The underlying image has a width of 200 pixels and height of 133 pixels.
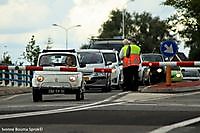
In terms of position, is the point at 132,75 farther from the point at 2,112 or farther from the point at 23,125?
the point at 23,125

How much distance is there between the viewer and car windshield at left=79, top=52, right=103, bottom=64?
2703cm

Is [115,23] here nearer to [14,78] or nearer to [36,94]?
[14,78]

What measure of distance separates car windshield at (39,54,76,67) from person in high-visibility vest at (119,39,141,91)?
2.23 m

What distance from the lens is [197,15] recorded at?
139 ft

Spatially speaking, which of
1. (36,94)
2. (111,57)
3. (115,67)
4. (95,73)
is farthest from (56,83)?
(111,57)

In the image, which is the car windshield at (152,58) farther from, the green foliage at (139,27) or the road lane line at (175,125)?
the green foliage at (139,27)

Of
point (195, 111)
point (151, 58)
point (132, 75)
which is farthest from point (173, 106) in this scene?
→ point (151, 58)

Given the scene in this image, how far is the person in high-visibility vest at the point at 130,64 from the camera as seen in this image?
21594 millimetres

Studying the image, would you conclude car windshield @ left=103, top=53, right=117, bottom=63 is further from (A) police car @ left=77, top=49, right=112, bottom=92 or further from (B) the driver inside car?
(B) the driver inside car

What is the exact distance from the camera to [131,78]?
21641 mm

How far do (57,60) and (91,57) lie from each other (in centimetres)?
752

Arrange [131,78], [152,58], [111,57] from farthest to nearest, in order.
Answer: [152,58], [111,57], [131,78]

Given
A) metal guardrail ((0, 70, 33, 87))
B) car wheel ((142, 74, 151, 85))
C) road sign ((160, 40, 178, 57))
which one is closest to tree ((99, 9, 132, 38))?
metal guardrail ((0, 70, 33, 87))

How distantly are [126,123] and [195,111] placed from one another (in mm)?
2800
